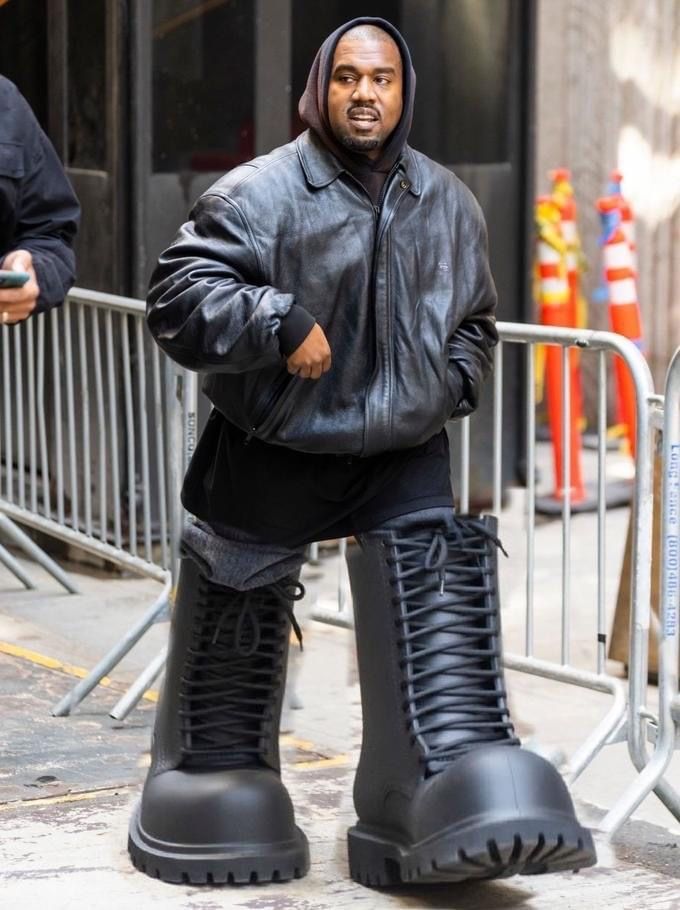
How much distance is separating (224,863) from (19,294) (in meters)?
1.29

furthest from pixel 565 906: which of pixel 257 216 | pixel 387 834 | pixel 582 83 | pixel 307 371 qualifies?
pixel 582 83

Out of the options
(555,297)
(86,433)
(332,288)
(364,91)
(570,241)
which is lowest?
(86,433)

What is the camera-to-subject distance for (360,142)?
12.1ft

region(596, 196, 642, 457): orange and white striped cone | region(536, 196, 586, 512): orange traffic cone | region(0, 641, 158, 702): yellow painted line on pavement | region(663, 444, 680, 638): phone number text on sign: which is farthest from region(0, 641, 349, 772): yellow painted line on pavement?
region(536, 196, 586, 512): orange traffic cone

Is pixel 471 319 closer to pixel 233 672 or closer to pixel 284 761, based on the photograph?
pixel 233 672

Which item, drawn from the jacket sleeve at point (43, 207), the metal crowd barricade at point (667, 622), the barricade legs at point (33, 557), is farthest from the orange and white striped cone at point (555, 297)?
the jacket sleeve at point (43, 207)

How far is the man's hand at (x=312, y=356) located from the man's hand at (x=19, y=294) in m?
0.78

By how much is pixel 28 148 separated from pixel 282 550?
1.23m

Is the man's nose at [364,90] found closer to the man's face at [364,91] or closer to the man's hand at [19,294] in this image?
the man's face at [364,91]

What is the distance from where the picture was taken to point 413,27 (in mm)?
7910

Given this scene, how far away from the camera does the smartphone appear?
3.94 meters

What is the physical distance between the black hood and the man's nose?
75 millimetres

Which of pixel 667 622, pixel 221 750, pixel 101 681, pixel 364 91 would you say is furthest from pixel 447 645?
pixel 101 681

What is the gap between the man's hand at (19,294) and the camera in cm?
402
